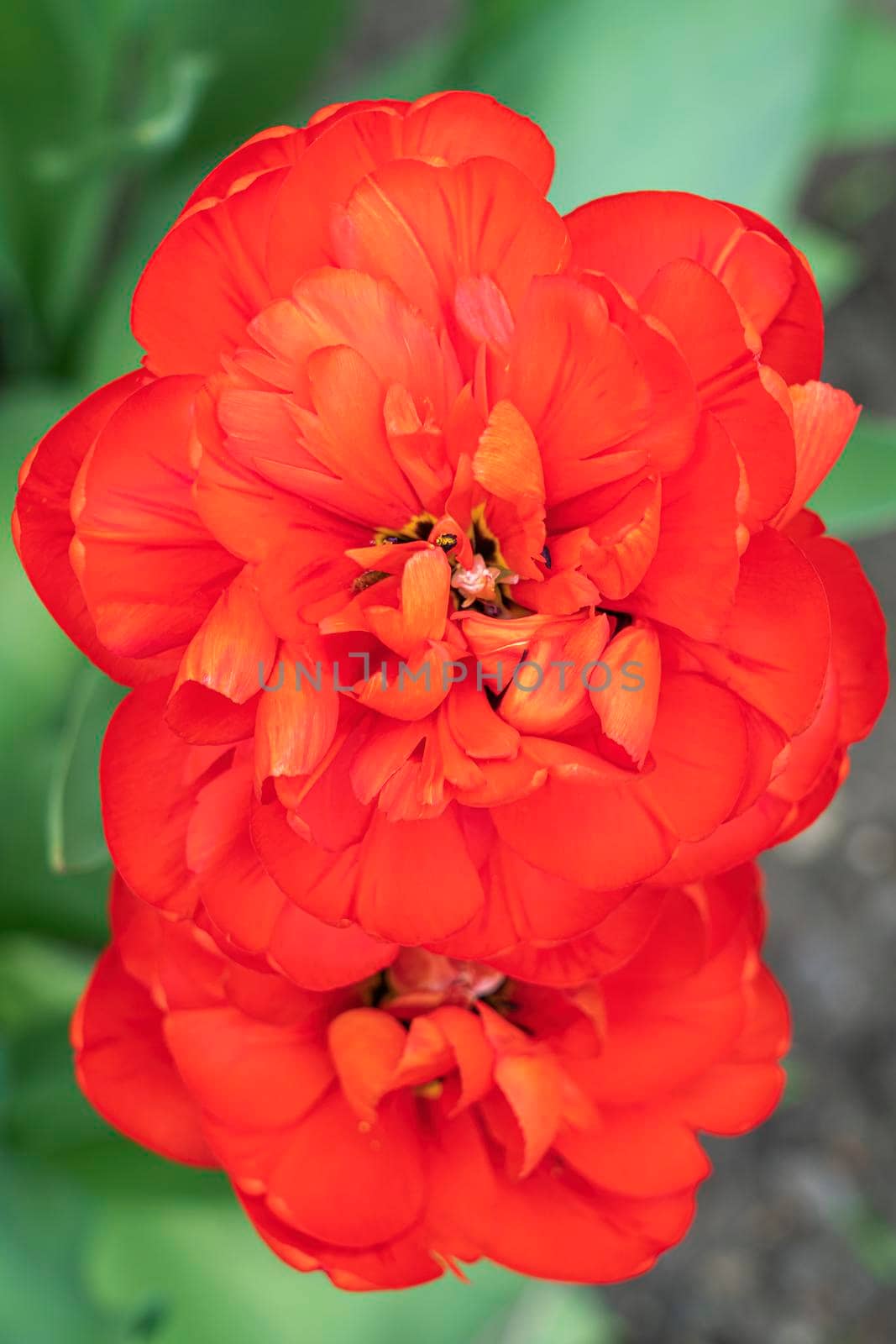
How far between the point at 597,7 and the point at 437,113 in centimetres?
42

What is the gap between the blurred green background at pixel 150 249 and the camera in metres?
0.65

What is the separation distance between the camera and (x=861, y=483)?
0.64 metres

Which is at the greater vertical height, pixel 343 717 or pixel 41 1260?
pixel 343 717

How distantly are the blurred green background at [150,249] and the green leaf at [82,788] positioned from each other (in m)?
0.11

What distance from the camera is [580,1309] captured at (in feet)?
3.17

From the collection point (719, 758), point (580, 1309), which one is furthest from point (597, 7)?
point (580, 1309)

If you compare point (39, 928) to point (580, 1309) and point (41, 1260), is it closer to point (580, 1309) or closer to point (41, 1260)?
point (41, 1260)

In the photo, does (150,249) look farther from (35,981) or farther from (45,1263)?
(45,1263)

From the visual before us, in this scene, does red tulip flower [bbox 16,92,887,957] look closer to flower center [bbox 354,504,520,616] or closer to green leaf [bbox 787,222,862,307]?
flower center [bbox 354,504,520,616]

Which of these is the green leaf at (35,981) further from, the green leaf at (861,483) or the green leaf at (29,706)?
the green leaf at (861,483)

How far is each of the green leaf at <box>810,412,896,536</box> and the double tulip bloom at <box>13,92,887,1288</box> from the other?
0.89 ft

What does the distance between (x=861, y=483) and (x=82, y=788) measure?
38 cm

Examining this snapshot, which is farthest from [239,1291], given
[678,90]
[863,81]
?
[863,81]

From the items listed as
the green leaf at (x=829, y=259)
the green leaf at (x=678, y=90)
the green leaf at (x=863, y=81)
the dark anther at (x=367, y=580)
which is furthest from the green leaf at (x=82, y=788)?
the green leaf at (x=863, y=81)
